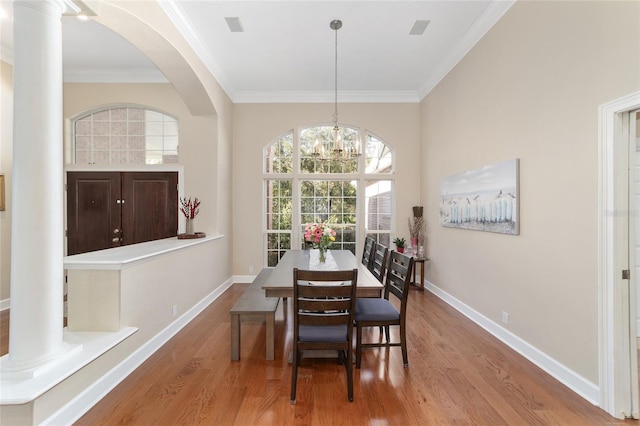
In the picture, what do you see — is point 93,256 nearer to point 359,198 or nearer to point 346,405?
point 346,405

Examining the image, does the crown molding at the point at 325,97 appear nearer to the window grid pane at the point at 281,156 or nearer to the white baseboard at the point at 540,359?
the window grid pane at the point at 281,156

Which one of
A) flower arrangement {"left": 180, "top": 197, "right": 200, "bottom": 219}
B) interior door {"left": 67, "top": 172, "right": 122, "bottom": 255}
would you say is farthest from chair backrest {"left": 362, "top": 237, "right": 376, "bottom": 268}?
interior door {"left": 67, "top": 172, "right": 122, "bottom": 255}

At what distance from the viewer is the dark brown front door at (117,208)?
4.78 metres

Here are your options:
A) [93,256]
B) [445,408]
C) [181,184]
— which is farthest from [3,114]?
[445,408]

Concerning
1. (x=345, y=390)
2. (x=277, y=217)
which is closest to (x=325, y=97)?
(x=277, y=217)

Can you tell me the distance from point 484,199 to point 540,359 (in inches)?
65.0

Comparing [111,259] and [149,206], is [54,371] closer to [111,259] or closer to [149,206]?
[111,259]

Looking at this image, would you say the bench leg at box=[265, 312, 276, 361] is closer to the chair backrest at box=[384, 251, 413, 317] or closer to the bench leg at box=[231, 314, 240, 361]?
the bench leg at box=[231, 314, 240, 361]

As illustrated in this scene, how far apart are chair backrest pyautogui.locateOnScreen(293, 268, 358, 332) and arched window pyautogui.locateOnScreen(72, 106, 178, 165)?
3.80m

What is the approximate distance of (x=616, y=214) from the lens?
2029 mm

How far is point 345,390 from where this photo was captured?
230 cm

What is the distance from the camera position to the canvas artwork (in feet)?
9.88

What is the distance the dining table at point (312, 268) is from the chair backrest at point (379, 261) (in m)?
0.14

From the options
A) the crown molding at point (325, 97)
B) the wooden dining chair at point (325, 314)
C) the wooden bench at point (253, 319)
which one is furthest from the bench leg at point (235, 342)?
the crown molding at point (325, 97)
